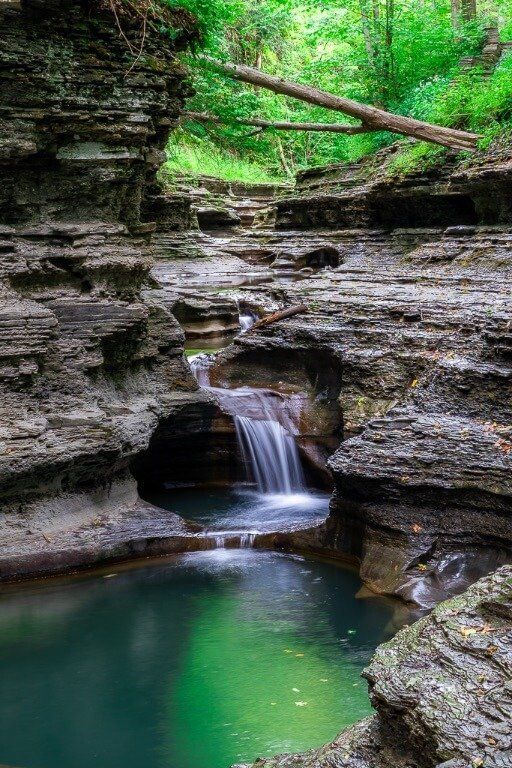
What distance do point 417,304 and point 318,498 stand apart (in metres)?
3.28

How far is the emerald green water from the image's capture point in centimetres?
Answer: 689

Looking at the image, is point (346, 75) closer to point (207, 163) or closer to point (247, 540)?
point (207, 163)

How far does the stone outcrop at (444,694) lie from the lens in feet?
11.9

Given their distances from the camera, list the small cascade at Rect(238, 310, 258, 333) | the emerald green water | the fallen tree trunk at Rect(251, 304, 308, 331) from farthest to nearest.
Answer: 1. the small cascade at Rect(238, 310, 258, 333)
2. the fallen tree trunk at Rect(251, 304, 308, 331)
3. the emerald green water

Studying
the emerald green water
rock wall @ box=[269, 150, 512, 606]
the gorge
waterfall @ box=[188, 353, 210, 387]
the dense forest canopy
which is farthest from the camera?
the dense forest canopy

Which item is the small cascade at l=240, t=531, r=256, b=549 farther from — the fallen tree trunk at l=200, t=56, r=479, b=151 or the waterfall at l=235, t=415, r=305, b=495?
the fallen tree trunk at l=200, t=56, r=479, b=151

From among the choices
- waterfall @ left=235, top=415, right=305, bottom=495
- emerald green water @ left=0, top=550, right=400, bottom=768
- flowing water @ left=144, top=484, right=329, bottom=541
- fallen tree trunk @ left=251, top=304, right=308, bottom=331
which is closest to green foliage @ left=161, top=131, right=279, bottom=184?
fallen tree trunk @ left=251, top=304, right=308, bottom=331

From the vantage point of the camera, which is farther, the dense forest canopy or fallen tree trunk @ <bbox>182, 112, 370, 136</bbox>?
the dense forest canopy

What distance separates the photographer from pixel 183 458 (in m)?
13.6

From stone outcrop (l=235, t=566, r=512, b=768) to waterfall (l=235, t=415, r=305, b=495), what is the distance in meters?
8.39

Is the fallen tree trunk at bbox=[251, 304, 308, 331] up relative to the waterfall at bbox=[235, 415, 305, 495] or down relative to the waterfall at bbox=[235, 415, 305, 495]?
up

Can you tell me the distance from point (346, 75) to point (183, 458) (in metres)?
17.2

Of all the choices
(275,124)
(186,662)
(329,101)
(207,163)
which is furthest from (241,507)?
(207,163)

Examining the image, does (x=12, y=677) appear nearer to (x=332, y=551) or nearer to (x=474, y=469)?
(x=332, y=551)
